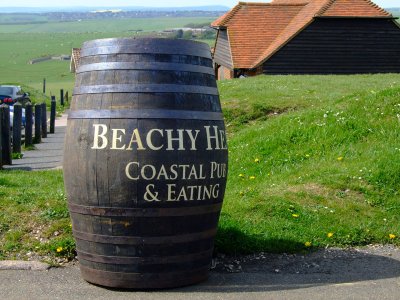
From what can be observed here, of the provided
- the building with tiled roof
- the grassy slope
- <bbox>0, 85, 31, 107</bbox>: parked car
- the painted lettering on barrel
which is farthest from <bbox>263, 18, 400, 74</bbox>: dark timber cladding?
the painted lettering on barrel

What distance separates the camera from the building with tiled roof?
39.3 metres

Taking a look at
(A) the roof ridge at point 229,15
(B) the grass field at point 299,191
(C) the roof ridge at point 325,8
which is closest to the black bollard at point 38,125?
(B) the grass field at point 299,191

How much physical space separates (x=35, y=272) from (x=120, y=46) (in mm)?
1923

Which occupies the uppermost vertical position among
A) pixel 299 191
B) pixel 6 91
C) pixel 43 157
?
pixel 299 191

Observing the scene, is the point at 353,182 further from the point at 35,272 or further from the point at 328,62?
the point at 328,62

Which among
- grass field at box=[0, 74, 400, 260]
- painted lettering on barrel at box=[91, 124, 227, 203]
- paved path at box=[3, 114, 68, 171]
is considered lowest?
paved path at box=[3, 114, 68, 171]

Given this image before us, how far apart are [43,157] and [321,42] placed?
23.5 metres

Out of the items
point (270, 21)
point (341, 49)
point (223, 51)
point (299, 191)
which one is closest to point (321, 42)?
point (341, 49)

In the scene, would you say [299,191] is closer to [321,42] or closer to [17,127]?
[17,127]

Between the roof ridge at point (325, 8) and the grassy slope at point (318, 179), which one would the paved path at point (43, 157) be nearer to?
the grassy slope at point (318, 179)

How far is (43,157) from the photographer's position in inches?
738

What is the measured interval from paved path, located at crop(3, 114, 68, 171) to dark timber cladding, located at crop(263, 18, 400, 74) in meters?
17.2

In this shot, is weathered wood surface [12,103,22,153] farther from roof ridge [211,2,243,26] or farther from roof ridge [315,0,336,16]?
roof ridge [211,2,243,26]

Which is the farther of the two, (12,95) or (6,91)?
(6,91)
